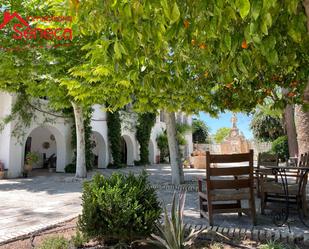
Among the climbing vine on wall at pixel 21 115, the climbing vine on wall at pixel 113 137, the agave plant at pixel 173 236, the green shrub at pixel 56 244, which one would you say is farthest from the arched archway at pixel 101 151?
the agave plant at pixel 173 236

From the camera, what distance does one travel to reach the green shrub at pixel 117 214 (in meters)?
3.45

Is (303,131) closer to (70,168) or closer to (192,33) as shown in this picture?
(192,33)

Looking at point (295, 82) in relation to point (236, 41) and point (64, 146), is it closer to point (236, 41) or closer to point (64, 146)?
point (236, 41)

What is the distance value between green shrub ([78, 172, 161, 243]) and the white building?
35.7 ft

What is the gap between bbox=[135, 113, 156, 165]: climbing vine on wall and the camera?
21.5 meters

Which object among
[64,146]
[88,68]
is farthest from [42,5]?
[64,146]

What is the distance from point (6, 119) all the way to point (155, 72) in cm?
1139

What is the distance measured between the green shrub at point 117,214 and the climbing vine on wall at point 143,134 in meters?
17.6

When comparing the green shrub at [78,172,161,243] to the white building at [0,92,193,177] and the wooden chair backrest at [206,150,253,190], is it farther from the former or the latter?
the white building at [0,92,193,177]

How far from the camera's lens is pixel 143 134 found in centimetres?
2152

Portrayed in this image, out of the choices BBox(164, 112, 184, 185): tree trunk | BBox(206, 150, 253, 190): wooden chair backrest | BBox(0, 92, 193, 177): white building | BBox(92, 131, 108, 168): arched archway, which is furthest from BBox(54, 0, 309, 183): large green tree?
BBox(92, 131, 108, 168): arched archway

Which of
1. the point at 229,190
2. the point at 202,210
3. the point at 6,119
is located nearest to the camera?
the point at 229,190

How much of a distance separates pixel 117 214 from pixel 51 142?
1741 cm

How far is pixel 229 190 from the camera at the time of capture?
15.0 ft
